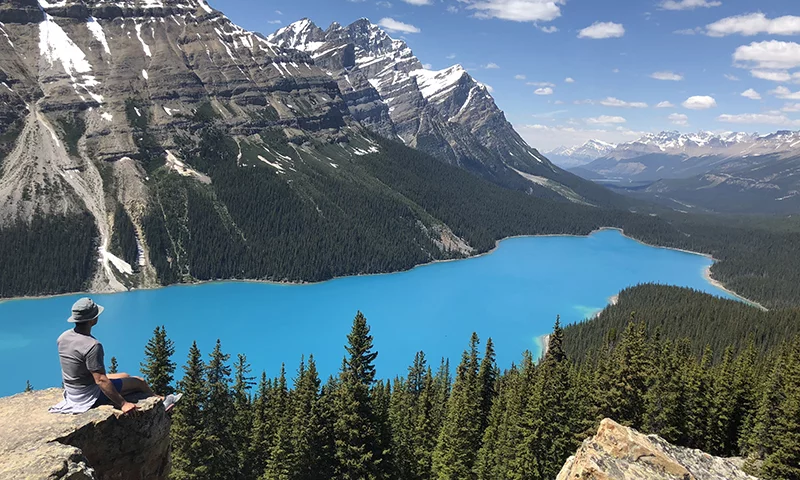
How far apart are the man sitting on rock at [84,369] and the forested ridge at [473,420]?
701 inches

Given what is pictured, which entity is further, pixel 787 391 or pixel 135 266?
pixel 135 266

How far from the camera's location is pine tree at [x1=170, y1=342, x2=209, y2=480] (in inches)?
1148

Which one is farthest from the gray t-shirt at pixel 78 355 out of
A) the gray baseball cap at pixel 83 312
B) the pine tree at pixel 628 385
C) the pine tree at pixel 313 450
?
the pine tree at pixel 628 385

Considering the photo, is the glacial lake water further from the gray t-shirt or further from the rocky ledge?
the gray t-shirt

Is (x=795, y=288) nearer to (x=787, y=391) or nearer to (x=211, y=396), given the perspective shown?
(x=787, y=391)

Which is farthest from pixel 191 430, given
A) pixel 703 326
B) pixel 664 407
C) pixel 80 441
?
pixel 703 326

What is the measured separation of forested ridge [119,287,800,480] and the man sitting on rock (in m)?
17.8

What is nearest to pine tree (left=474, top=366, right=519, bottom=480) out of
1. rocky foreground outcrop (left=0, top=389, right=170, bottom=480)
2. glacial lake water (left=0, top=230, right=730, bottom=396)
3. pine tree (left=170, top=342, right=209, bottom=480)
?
pine tree (left=170, top=342, right=209, bottom=480)

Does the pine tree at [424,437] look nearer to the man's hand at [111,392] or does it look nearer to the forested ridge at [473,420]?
the forested ridge at [473,420]

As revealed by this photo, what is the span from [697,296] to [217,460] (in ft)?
461

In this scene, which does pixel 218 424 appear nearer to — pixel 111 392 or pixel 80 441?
pixel 111 392

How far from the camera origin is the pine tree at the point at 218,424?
3033cm

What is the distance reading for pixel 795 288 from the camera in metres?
182

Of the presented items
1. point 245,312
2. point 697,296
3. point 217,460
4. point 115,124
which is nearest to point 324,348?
point 245,312
